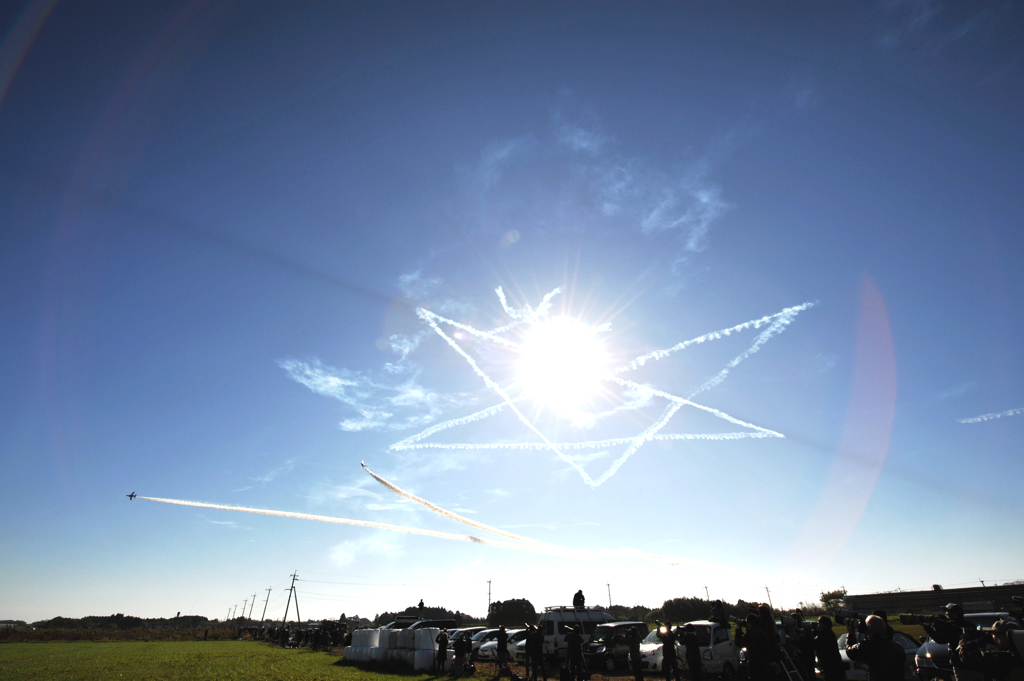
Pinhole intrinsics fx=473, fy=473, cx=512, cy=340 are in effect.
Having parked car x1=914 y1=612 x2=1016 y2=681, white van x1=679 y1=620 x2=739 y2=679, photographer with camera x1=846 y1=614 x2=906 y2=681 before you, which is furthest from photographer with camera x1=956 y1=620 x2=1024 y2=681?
white van x1=679 y1=620 x2=739 y2=679

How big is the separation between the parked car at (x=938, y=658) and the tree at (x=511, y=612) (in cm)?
4841

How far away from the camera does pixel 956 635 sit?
7.50 meters

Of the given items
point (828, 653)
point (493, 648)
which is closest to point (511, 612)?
point (493, 648)

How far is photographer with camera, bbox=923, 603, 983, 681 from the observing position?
21.1 feet

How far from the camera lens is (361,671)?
1948 centimetres

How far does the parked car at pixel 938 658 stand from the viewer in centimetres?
1093

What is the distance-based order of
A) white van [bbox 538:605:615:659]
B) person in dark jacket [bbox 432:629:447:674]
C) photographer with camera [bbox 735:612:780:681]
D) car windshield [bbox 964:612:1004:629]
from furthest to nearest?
white van [bbox 538:605:615:659], person in dark jacket [bbox 432:629:447:674], car windshield [bbox 964:612:1004:629], photographer with camera [bbox 735:612:780:681]

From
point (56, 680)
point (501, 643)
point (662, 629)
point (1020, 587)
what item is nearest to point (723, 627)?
point (662, 629)

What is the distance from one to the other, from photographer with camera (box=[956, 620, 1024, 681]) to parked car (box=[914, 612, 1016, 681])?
19.0 ft

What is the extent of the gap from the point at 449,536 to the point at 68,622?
162126mm

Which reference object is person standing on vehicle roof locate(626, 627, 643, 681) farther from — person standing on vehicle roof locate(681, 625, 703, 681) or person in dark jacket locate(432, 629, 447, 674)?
person in dark jacket locate(432, 629, 447, 674)

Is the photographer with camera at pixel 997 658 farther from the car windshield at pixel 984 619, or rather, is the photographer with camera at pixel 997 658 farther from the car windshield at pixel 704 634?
the car windshield at pixel 704 634

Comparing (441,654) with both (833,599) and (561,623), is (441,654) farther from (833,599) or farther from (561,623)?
(833,599)

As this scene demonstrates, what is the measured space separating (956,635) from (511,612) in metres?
56.0
